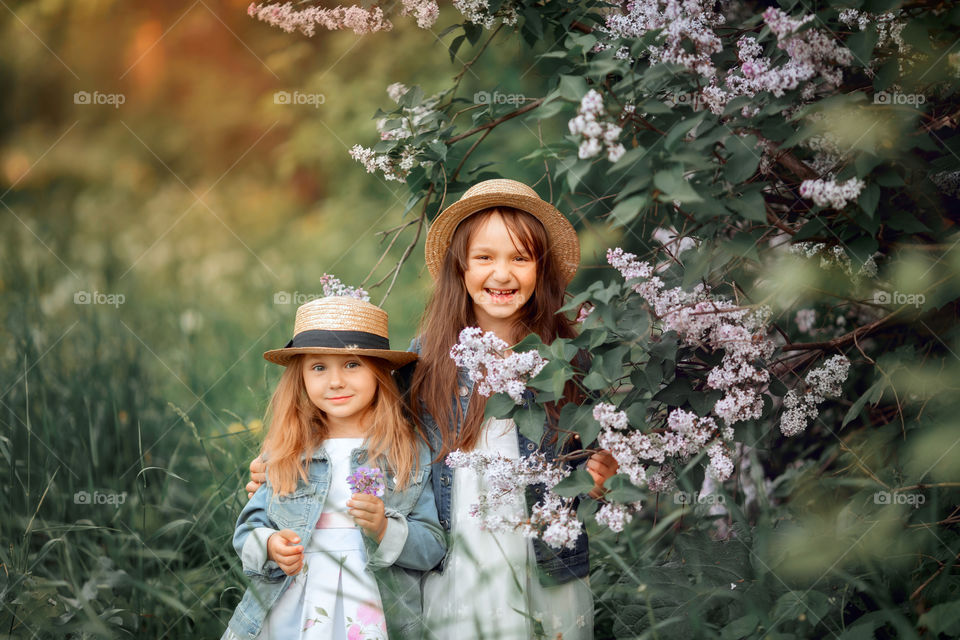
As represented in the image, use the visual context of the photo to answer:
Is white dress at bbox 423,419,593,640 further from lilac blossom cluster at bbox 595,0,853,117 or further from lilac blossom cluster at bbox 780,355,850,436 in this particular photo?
lilac blossom cluster at bbox 595,0,853,117

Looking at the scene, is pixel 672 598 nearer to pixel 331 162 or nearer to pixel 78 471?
pixel 78 471

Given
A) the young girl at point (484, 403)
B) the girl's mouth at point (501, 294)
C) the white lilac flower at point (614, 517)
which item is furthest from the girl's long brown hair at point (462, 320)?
the white lilac flower at point (614, 517)

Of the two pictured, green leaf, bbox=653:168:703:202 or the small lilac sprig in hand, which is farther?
the small lilac sprig in hand

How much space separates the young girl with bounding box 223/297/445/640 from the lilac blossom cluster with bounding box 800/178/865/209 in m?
1.02

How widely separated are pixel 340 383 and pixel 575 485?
64 cm

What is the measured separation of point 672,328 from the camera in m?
1.81

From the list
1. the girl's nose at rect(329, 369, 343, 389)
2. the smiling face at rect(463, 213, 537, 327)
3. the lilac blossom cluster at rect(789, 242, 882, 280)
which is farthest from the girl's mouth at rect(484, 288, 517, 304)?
the lilac blossom cluster at rect(789, 242, 882, 280)

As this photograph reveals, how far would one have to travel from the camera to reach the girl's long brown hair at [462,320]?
2098mm

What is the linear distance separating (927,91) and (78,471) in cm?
281

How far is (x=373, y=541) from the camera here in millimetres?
1960

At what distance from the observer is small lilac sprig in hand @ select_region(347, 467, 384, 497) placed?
1.89 metres

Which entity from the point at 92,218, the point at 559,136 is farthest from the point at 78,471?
the point at 559,136

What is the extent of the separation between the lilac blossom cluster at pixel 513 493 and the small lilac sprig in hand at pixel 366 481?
0.17 m

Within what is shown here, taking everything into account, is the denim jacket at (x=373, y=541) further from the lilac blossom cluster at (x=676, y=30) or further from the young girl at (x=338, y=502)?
the lilac blossom cluster at (x=676, y=30)
